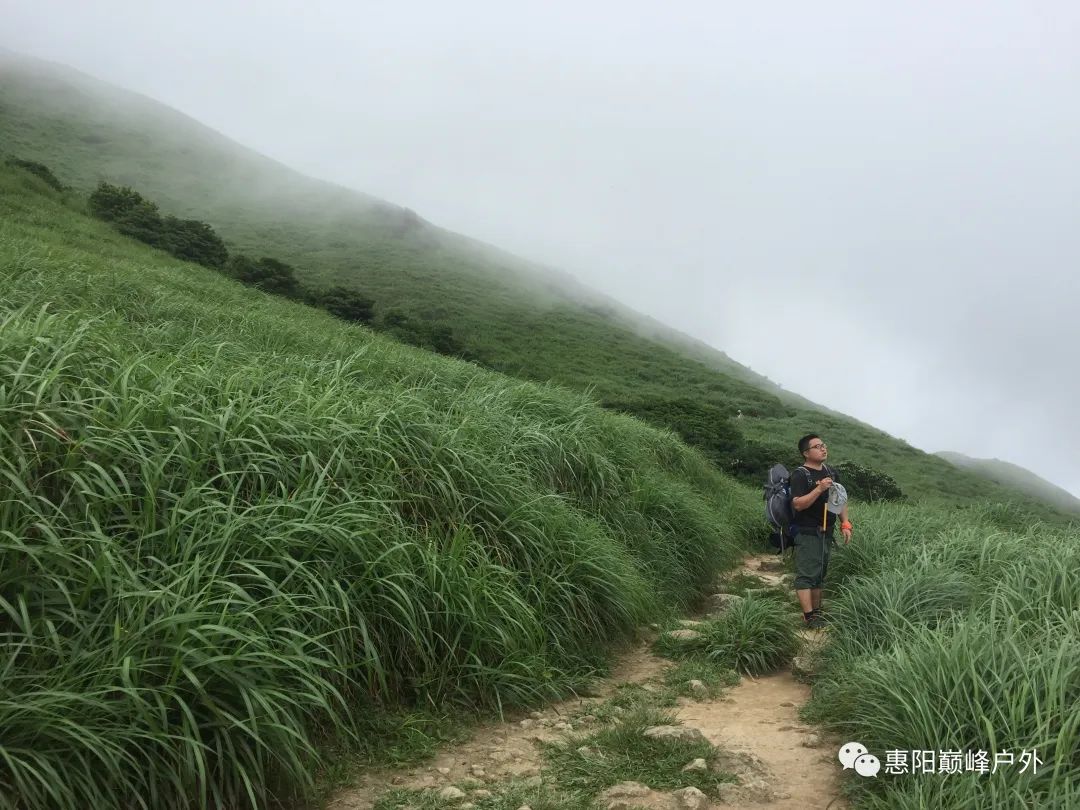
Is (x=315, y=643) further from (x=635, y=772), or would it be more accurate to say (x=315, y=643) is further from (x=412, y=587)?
(x=635, y=772)

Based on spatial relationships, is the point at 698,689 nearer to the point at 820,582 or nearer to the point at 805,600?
the point at 805,600

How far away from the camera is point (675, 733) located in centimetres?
336

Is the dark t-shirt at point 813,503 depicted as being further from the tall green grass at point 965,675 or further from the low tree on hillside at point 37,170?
the low tree on hillside at point 37,170

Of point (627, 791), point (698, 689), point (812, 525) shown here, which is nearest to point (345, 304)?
point (812, 525)

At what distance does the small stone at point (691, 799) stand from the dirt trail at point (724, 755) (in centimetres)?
3

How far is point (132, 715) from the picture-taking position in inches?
93.6

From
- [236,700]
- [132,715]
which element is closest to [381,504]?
[236,700]

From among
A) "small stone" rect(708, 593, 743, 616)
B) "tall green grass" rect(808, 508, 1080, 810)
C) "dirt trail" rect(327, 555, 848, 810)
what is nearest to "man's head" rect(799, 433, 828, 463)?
"tall green grass" rect(808, 508, 1080, 810)

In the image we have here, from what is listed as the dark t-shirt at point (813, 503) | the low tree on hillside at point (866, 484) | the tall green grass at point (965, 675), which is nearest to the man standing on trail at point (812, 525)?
the dark t-shirt at point (813, 503)

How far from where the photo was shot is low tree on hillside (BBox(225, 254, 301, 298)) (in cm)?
2589

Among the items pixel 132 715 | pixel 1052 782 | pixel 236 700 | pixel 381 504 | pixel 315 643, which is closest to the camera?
pixel 1052 782

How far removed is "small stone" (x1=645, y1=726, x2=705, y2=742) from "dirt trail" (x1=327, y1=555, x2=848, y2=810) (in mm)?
119

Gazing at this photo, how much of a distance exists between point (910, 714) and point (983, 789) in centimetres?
41

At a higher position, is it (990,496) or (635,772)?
(990,496)
